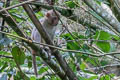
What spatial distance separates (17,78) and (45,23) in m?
1.94

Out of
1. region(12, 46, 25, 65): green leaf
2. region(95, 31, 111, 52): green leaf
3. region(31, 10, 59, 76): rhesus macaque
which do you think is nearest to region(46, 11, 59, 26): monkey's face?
region(31, 10, 59, 76): rhesus macaque

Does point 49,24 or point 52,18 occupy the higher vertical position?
point 52,18

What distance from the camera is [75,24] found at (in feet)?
7.32

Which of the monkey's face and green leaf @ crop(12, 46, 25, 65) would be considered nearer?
green leaf @ crop(12, 46, 25, 65)

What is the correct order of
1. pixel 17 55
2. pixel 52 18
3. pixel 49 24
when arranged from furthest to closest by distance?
pixel 49 24
pixel 52 18
pixel 17 55

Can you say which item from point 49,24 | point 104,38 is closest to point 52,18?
point 49,24

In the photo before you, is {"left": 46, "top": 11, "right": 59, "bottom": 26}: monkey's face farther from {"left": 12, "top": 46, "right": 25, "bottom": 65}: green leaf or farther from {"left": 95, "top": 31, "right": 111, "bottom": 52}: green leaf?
{"left": 12, "top": 46, "right": 25, "bottom": 65}: green leaf

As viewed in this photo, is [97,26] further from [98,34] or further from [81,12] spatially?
[98,34]

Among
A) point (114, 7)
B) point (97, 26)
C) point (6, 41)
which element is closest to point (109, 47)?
point (114, 7)

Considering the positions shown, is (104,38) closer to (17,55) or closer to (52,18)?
(17,55)

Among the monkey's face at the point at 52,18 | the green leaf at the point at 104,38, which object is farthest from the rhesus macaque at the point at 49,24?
the green leaf at the point at 104,38

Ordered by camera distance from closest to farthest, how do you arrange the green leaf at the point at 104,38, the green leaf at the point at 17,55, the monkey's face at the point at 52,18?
1. the green leaf at the point at 17,55
2. the green leaf at the point at 104,38
3. the monkey's face at the point at 52,18

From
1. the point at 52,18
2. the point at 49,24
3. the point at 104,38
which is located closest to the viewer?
the point at 104,38

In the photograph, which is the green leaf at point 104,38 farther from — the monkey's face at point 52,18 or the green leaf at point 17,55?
the monkey's face at point 52,18
